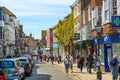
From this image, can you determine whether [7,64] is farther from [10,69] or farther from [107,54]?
[107,54]

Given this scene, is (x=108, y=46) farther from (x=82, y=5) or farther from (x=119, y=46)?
(x=82, y=5)

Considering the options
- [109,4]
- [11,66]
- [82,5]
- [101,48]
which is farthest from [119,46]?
[82,5]

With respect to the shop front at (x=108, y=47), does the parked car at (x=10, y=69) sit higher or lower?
lower

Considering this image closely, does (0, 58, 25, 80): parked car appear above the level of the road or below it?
above

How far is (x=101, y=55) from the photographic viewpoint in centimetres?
3619

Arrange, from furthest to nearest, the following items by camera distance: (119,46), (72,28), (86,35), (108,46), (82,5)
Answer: (72,28)
(82,5)
(86,35)
(108,46)
(119,46)

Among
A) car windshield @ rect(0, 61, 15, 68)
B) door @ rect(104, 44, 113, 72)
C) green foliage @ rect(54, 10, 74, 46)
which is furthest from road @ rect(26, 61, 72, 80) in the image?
green foliage @ rect(54, 10, 74, 46)

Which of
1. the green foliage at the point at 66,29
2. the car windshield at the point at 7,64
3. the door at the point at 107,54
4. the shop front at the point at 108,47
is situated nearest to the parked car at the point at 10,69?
the car windshield at the point at 7,64

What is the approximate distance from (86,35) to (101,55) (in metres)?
5.45

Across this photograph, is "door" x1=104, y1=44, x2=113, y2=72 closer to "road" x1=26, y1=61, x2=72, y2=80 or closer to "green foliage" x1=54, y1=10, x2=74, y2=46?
"road" x1=26, y1=61, x2=72, y2=80

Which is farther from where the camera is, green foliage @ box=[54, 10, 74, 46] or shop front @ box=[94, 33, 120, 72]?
green foliage @ box=[54, 10, 74, 46]

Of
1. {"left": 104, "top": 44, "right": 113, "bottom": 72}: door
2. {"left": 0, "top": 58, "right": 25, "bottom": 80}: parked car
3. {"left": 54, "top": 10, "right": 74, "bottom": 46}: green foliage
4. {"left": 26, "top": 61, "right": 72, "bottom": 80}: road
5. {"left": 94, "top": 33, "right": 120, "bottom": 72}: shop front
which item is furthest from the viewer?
{"left": 54, "top": 10, "right": 74, "bottom": 46}: green foliage

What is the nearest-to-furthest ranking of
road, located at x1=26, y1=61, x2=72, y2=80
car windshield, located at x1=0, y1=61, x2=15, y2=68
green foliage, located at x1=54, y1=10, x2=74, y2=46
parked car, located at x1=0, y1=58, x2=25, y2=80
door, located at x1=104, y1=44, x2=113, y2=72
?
parked car, located at x1=0, y1=58, x2=25, y2=80 → car windshield, located at x1=0, y1=61, x2=15, y2=68 → road, located at x1=26, y1=61, x2=72, y2=80 → door, located at x1=104, y1=44, x2=113, y2=72 → green foliage, located at x1=54, y1=10, x2=74, y2=46

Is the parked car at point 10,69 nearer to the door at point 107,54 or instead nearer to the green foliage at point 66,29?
the door at point 107,54
